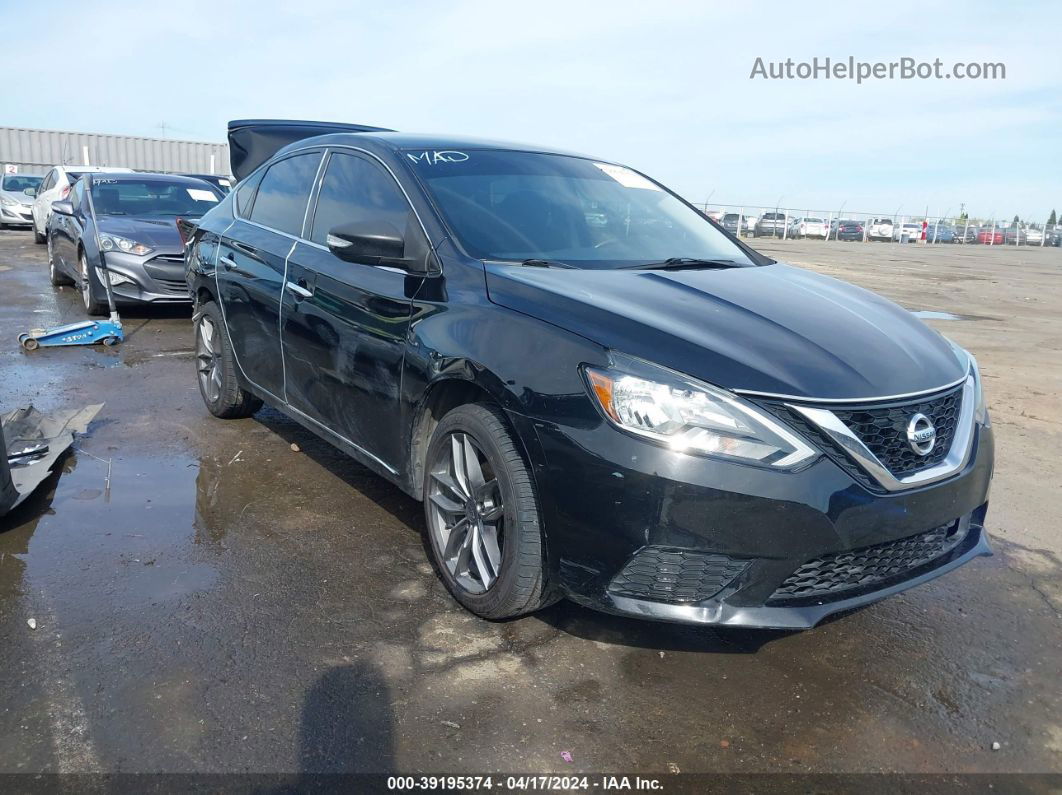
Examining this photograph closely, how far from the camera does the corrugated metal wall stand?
33.7 metres

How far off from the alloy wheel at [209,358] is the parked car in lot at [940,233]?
5521 centimetres

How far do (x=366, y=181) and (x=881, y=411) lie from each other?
2.41 metres

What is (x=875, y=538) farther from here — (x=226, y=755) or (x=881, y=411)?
(x=226, y=755)

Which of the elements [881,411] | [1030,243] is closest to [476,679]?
[881,411]

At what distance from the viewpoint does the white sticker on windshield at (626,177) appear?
4336 mm

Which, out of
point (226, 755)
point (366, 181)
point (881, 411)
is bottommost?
point (226, 755)

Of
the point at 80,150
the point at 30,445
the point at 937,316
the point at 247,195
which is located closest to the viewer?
the point at 30,445

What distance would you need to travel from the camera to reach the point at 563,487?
2.62m

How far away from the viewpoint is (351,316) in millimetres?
3598

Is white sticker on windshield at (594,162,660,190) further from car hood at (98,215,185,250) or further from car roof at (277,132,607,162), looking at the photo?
car hood at (98,215,185,250)

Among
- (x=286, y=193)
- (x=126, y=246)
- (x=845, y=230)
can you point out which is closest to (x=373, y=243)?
(x=286, y=193)

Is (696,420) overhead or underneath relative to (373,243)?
underneath

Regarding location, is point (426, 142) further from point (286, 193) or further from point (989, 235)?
point (989, 235)

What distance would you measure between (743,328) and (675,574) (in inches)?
33.1
